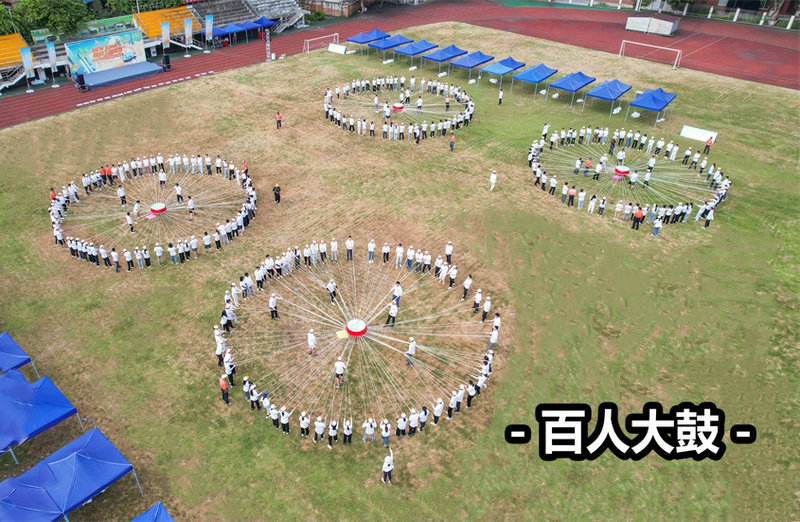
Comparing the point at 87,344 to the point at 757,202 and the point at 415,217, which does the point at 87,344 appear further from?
the point at 757,202

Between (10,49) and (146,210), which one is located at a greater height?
(10,49)

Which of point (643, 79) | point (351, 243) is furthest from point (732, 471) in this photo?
point (643, 79)

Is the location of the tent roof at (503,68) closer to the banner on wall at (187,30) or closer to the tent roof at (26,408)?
the banner on wall at (187,30)

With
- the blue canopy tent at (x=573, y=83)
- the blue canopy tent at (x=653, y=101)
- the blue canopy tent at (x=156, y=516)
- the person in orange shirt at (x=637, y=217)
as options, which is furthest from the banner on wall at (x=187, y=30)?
the blue canopy tent at (x=156, y=516)

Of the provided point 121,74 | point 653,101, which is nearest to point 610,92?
point 653,101

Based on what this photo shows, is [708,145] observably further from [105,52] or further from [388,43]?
[105,52]

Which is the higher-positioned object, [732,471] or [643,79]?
[643,79]

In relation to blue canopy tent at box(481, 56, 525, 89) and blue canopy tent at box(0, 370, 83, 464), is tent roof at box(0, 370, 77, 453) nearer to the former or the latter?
blue canopy tent at box(0, 370, 83, 464)
